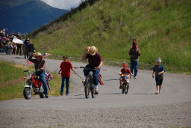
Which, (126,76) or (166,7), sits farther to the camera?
(166,7)

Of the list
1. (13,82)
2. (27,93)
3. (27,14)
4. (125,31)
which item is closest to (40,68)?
(27,93)

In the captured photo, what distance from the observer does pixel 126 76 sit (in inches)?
996

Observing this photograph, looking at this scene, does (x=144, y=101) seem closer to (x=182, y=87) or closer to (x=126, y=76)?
→ (x=126, y=76)

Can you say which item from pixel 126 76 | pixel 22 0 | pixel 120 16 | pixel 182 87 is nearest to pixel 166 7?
pixel 120 16

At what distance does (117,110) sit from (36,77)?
6228mm

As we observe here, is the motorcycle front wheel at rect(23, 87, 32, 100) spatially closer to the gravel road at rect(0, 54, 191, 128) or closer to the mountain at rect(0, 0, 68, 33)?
the gravel road at rect(0, 54, 191, 128)

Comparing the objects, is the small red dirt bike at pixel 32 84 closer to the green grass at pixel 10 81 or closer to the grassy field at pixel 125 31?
the green grass at pixel 10 81

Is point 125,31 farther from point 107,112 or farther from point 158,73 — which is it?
point 107,112

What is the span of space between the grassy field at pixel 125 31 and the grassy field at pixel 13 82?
8.62 meters

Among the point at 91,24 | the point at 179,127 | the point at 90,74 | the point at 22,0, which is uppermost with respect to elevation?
the point at 22,0

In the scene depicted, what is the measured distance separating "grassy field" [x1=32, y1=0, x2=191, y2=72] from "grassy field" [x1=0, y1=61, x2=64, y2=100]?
8.62 metres

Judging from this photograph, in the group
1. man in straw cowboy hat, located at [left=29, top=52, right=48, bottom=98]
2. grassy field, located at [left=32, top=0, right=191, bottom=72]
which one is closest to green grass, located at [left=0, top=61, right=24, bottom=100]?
man in straw cowboy hat, located at [left=29, top=52, right=48, bottom=98]

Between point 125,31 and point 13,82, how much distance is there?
20004 millimetres

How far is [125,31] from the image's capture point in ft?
174
